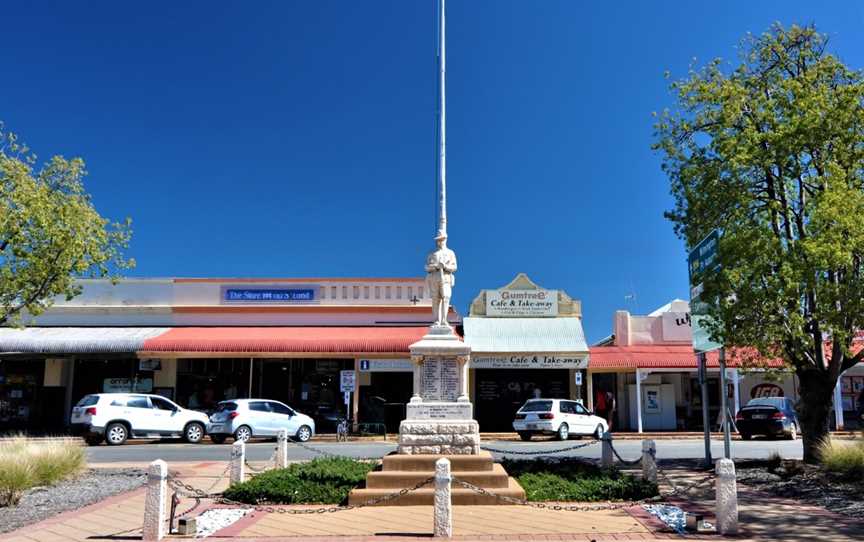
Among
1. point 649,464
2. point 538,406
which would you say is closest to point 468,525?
point 649,464

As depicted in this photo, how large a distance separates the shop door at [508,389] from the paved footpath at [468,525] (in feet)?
58.9

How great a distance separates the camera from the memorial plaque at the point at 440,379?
11.9 m

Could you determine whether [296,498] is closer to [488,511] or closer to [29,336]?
[488,511]

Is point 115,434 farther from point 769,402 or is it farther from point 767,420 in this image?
point 769,402

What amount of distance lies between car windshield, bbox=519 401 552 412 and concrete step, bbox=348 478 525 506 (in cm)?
1380

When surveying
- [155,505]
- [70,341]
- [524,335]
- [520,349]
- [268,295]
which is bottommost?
[155,505]

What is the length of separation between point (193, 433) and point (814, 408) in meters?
17.8

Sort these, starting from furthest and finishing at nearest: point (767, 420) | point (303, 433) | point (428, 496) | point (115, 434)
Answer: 1. point (303, 433)
2. point (767, 420)
3. point (115, 434)
4. point (428, 496)

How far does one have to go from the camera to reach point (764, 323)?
13305 millimetres

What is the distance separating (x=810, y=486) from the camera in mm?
11789

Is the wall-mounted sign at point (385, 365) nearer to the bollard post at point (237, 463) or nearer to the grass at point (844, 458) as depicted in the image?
the bollard post at point (237, 463)

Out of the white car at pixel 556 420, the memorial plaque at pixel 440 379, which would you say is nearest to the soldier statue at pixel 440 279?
the memorial plaque at pixel 440 379

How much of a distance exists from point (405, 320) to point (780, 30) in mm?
17072

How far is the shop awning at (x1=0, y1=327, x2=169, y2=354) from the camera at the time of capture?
25.5 metres
